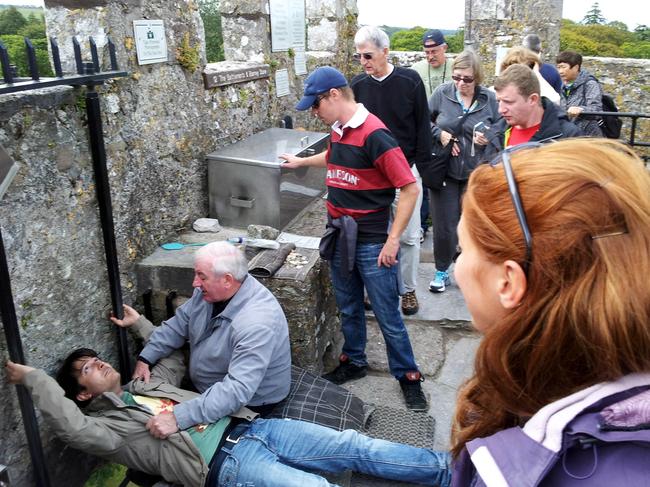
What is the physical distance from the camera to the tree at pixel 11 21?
10.5 feet

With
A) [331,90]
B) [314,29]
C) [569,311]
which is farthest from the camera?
[314,29]

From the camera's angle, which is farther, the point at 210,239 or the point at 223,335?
the point at 210,239

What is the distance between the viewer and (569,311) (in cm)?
87

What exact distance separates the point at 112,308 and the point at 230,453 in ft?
3.46

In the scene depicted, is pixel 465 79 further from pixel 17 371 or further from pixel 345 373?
pixel 17 371

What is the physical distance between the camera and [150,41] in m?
3.42

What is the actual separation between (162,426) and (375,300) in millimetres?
1344

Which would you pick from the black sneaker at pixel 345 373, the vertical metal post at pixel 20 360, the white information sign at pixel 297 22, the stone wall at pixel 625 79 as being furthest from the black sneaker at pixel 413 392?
the stone wall at pixel 625 79

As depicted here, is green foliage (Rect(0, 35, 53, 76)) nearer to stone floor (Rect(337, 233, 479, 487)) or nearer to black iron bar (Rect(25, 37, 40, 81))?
black iron bar (Rect(25, 37, 40, 81))

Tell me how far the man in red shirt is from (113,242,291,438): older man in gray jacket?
68.3 inches

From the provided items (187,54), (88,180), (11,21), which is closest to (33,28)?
(11,21)

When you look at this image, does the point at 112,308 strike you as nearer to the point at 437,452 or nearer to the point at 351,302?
the point at 351,302

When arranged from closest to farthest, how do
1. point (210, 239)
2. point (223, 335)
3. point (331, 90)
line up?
point (223, 335), point (331, 90), point (210, 239)

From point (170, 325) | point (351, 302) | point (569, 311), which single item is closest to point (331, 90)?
point (351, 302)
